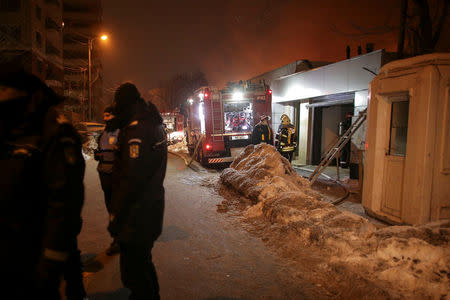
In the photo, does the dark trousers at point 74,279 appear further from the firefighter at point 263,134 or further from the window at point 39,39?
the window at point 39,39

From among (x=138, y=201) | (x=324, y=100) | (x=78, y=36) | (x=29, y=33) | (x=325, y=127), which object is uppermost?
(x=78, y=36)

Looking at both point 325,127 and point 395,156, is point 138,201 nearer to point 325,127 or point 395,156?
point 395,156

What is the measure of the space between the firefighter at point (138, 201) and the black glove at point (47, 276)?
0.59m

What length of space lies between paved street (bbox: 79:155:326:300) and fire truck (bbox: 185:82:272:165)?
6.11 m

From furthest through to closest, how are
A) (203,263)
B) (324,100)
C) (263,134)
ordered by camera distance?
1. (324,100)
2. (263,134)
3. (203,263)

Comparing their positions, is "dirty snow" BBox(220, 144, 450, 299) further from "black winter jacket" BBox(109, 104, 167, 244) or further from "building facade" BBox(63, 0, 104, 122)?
"building facade" BBox(63, 0, 104, 122)

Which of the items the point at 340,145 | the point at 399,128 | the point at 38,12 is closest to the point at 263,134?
the point at 340,145

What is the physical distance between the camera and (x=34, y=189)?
1.81 m

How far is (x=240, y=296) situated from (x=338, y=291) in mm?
1033

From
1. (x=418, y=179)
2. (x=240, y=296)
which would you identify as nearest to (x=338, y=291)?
(x=240, y=296)

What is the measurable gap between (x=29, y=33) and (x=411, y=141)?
33.1 m

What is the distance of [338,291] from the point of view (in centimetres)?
316

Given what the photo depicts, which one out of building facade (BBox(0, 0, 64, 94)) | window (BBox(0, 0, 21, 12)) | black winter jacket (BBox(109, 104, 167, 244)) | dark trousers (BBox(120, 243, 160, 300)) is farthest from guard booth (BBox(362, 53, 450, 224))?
window (BBox(0, 0, 21, 12))

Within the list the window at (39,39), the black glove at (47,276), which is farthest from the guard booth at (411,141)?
the window at (39,39)
